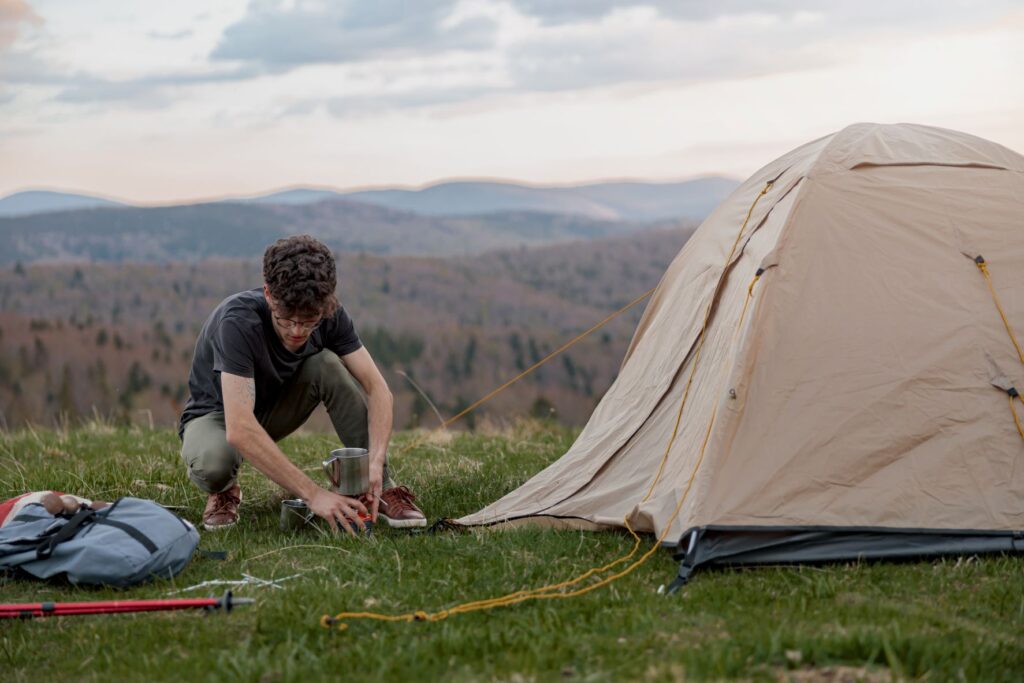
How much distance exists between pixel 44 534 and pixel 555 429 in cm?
494

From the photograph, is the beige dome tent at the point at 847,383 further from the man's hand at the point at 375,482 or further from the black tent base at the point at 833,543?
the man's hand at the point at 375,482

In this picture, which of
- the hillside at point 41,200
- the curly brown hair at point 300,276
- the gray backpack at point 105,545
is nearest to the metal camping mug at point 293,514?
the gray backpack at point 105,545

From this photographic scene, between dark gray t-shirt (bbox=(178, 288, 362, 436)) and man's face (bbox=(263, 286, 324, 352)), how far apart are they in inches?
4.6

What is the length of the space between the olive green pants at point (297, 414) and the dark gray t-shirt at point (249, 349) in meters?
0.06

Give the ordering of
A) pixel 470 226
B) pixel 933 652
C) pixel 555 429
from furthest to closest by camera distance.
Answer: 1. pixel 470 226
2. pixel 555 429
3. pixel 933 652

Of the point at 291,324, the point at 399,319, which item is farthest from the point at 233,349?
the point at 399,319

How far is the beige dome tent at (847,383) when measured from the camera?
439cm

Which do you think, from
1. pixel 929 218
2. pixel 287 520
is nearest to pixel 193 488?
pixel 287 520

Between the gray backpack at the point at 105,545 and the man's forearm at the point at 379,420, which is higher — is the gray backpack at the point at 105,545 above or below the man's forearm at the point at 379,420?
below

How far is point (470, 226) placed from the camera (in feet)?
581

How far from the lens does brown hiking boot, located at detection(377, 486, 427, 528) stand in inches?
205

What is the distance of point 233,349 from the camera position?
15.9 feet

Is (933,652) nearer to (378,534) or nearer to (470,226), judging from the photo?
(378,534)

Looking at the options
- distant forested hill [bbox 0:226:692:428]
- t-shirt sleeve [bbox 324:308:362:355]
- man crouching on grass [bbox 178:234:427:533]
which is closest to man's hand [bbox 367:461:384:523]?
man crouching on grass [bbox 178:234:427:533]
